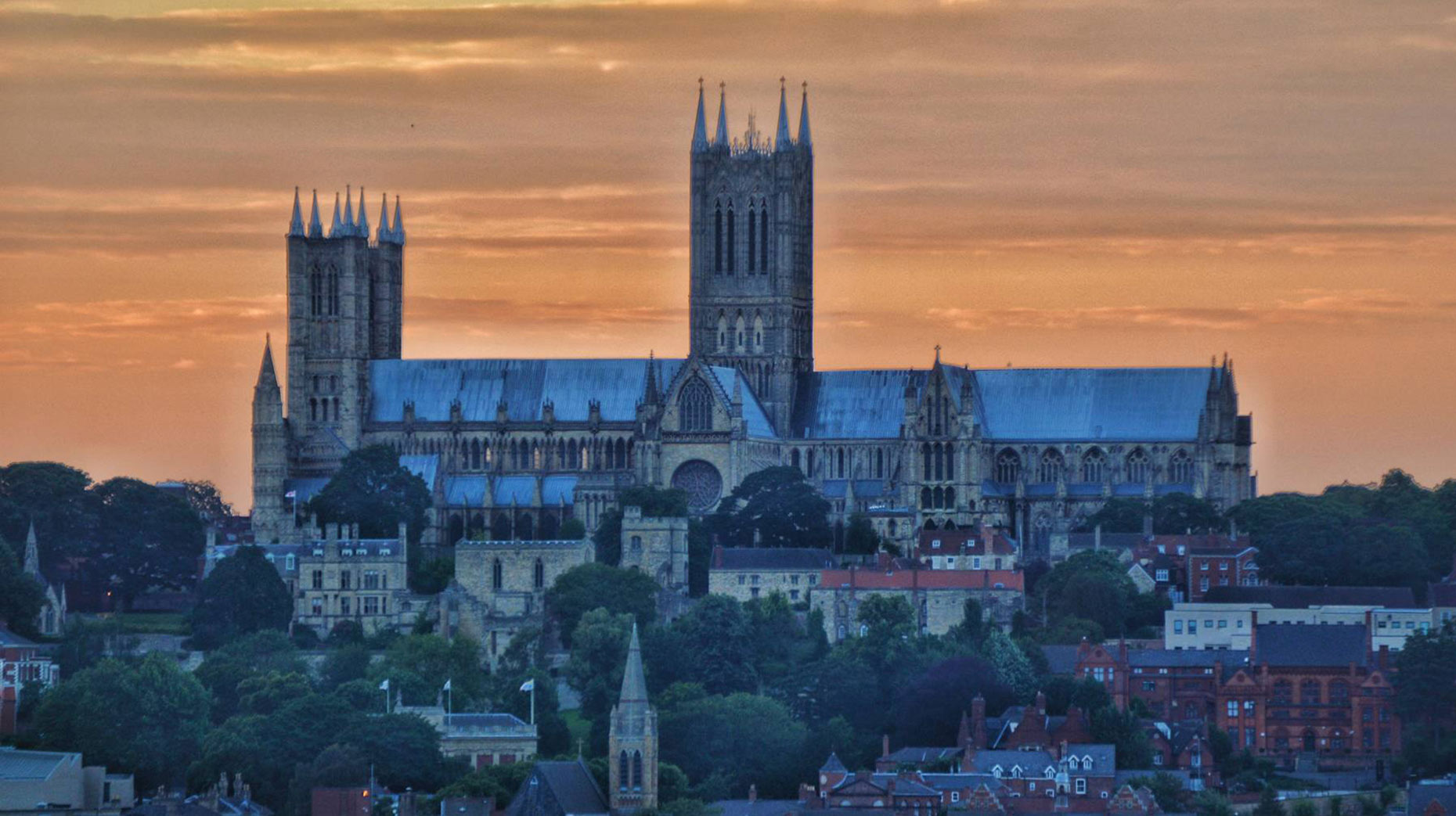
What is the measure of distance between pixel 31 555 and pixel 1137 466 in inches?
1454

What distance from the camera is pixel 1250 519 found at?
14438 cm

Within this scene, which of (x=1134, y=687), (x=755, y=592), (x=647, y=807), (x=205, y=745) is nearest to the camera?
(x=647, y=807)

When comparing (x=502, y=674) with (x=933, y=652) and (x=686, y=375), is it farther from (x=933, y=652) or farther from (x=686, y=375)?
(x=686, y=375)

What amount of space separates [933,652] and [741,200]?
36.3 m

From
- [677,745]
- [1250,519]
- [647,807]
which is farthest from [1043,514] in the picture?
[647,807]

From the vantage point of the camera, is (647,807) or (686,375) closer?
(647,807)

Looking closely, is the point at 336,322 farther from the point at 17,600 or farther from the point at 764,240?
the point at 17,600

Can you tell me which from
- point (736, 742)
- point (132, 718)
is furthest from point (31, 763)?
point (736, 742)

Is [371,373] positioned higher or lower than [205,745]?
higher

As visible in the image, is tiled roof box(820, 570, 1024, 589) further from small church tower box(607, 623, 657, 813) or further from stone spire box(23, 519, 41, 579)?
small church tower box(607, 623, 657, 813)

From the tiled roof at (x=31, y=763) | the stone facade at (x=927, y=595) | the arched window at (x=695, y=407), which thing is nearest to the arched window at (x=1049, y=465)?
the arched window at (x=695, y=407)

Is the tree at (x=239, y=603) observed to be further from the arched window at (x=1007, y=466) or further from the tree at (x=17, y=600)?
the arched window at (x=1007, y=466)

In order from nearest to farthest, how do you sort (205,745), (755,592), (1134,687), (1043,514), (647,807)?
(647,807), (205,745), (1134,687), (755,592), (1043,514)

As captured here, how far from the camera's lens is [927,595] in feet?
441
